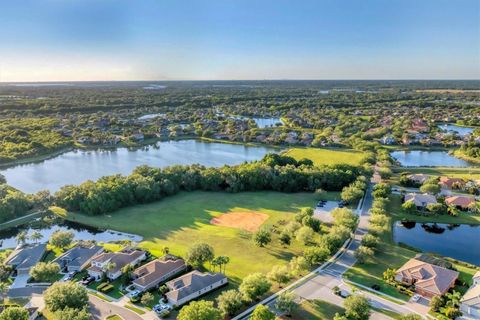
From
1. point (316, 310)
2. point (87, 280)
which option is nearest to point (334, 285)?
point (316, 310)

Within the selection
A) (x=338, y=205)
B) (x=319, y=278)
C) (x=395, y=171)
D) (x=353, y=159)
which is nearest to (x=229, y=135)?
(x=353, y=159)

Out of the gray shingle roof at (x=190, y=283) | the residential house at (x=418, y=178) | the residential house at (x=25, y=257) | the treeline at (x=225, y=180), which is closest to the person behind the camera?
the gray shingle roof at (x=190, y=283)

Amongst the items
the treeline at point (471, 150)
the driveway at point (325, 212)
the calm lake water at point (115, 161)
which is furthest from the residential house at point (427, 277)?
the treeline at point (471, 150)

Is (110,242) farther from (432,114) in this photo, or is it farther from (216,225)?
(432,114)

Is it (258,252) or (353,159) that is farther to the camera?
(353,159)

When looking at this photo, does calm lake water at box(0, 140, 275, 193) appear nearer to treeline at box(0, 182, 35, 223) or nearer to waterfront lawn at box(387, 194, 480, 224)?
treeline at box(0, 182, 35, 223)

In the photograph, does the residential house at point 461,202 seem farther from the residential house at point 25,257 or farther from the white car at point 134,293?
the residential house at point 25,257

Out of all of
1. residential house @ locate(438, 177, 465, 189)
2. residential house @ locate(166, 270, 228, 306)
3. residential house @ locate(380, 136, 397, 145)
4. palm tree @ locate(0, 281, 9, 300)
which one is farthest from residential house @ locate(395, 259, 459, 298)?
residential house @ locate(380, 136, 397, 145)

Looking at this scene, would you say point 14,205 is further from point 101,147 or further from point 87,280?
point 101,147
